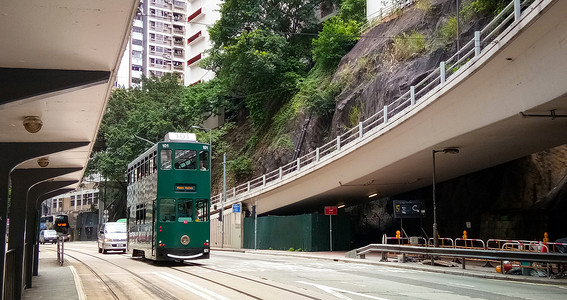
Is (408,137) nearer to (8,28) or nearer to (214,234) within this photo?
(8,28)

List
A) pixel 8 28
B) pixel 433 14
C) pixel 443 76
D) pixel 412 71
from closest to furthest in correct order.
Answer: pixel 8 28
pixel 443 76
pixel 412 71
pixel 433 14

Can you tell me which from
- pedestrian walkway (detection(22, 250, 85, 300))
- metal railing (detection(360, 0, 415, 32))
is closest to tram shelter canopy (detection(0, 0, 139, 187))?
pedestrian walkway (detection(22, 250, 85, 300))

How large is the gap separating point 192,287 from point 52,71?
9.62 metres

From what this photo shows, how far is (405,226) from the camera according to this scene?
128 feet

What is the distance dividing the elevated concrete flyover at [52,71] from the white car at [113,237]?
88.1ft

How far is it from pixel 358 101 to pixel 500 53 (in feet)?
65.9

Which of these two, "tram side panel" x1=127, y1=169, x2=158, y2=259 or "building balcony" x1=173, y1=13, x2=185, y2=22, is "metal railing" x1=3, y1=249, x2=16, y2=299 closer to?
"tram side panel" x1=127, y1=169, x2=158, y2=259

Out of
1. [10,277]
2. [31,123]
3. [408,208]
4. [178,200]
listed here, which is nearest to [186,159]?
[178,200]

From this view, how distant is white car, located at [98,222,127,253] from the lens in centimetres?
3788

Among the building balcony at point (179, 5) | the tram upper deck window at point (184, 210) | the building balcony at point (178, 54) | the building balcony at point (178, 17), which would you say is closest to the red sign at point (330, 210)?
the tram upper deck window at point (184, 210)

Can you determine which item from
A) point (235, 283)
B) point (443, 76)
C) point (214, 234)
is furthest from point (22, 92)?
point (214, 234)

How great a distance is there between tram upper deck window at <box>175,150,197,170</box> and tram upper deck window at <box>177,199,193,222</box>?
4.59 feet

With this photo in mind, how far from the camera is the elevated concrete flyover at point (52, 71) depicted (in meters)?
5.48

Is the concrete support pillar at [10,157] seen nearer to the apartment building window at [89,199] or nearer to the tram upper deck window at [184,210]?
the tram upper deck window at [184,210]
